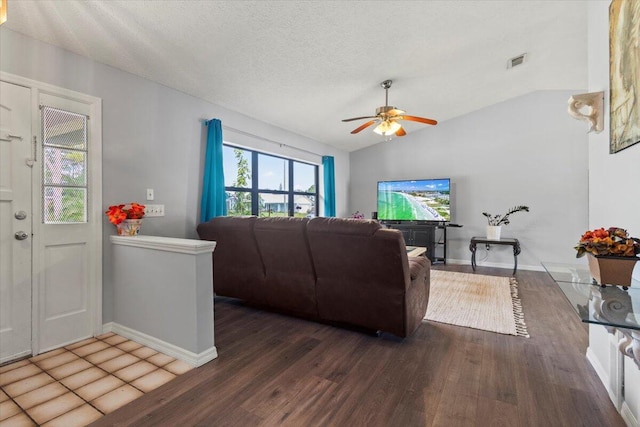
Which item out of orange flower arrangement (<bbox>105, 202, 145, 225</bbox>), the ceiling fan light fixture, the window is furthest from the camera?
the window

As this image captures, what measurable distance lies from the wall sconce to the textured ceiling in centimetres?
130

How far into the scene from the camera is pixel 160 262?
2271 millimetres

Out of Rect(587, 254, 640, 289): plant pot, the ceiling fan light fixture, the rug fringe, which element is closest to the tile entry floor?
Rect(587, 254, 640, 289): plant pot

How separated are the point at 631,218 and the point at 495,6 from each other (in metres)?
2.19

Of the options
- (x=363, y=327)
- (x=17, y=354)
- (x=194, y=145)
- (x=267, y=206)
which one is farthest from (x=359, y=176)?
(x=17, y=354)

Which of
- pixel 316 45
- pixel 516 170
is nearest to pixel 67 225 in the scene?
pixel 316 45

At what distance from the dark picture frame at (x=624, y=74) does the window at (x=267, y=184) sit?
3.85 meters

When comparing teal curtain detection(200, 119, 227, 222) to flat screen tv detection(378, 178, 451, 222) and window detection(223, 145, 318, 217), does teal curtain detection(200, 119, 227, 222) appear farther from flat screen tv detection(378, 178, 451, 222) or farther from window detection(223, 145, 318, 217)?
flat screen tv detection(378, 178, 451, 222)

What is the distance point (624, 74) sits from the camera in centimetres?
149

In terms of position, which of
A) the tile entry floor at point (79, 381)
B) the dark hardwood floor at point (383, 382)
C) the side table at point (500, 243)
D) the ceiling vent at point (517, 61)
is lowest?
the tile entry floor at point (79, 381)

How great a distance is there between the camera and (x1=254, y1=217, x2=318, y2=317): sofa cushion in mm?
2598

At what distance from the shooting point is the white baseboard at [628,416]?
1.43m

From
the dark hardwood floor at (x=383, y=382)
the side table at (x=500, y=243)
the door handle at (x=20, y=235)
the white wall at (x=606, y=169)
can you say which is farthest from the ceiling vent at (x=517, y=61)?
the door handle at (x=20, y=235)

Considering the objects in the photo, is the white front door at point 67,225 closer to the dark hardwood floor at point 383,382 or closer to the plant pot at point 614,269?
the dark hardwood floor at point 383,382
